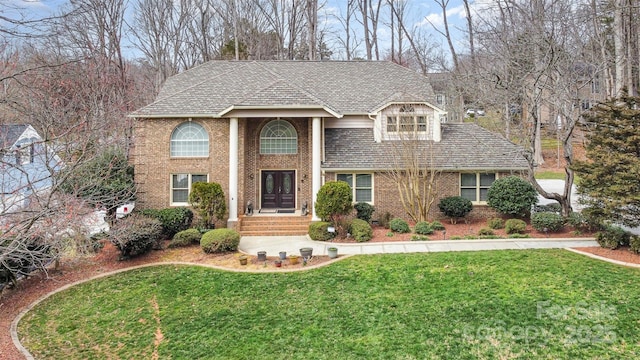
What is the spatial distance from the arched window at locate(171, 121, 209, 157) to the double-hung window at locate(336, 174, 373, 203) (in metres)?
6.60

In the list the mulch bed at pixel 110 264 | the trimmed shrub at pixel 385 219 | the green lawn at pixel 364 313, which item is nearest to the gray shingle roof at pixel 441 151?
the trimmed shrub at pixel 385 219

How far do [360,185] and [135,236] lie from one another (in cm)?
982

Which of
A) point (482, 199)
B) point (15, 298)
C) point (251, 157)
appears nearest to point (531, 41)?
point (482, 199)

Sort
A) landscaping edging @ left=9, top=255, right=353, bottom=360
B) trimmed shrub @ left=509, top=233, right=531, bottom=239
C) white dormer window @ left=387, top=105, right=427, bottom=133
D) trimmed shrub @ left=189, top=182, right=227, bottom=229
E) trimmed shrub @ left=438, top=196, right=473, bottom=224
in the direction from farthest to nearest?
1. white dormer window @ left=387, top=105, right=427, bottom=133
2. trimmed shrub @ left=438, top=196, right=473, bottom=224
3. trimmed shrub @ left=189, top=182, right=227, bottom=229
4. trimmed shrub @ left=509, top=233, right=531, bottom=239
5. landscaping edging @ left=9, top=255, right=353, bottom=360

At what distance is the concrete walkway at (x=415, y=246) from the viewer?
13.1m

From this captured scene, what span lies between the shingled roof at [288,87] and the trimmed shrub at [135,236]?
18.4 ft

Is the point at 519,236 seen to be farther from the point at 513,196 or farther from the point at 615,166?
the point at 615,166

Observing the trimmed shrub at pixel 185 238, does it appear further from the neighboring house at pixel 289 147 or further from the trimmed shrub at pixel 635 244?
the trimmed shrub at pixel 635 244

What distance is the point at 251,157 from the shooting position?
18453mm

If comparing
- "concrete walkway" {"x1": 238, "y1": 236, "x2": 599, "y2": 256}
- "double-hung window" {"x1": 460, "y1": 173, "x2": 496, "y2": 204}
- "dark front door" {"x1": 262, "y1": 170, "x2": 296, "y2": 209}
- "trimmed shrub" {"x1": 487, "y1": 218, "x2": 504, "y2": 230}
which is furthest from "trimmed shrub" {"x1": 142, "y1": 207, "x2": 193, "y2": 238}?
"trimmed shrub" {"x1": 487, "y1": 218, "x2": 504, "y2": 230}

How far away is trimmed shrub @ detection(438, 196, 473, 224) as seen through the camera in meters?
16.6

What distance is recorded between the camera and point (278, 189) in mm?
18844

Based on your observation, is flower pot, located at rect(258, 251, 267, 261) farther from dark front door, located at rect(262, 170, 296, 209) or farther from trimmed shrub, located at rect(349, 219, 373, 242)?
dark front door, located at rect(262, 170, 296, 209)

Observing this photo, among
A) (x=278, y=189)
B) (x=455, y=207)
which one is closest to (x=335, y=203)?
(x=278, y=189)
